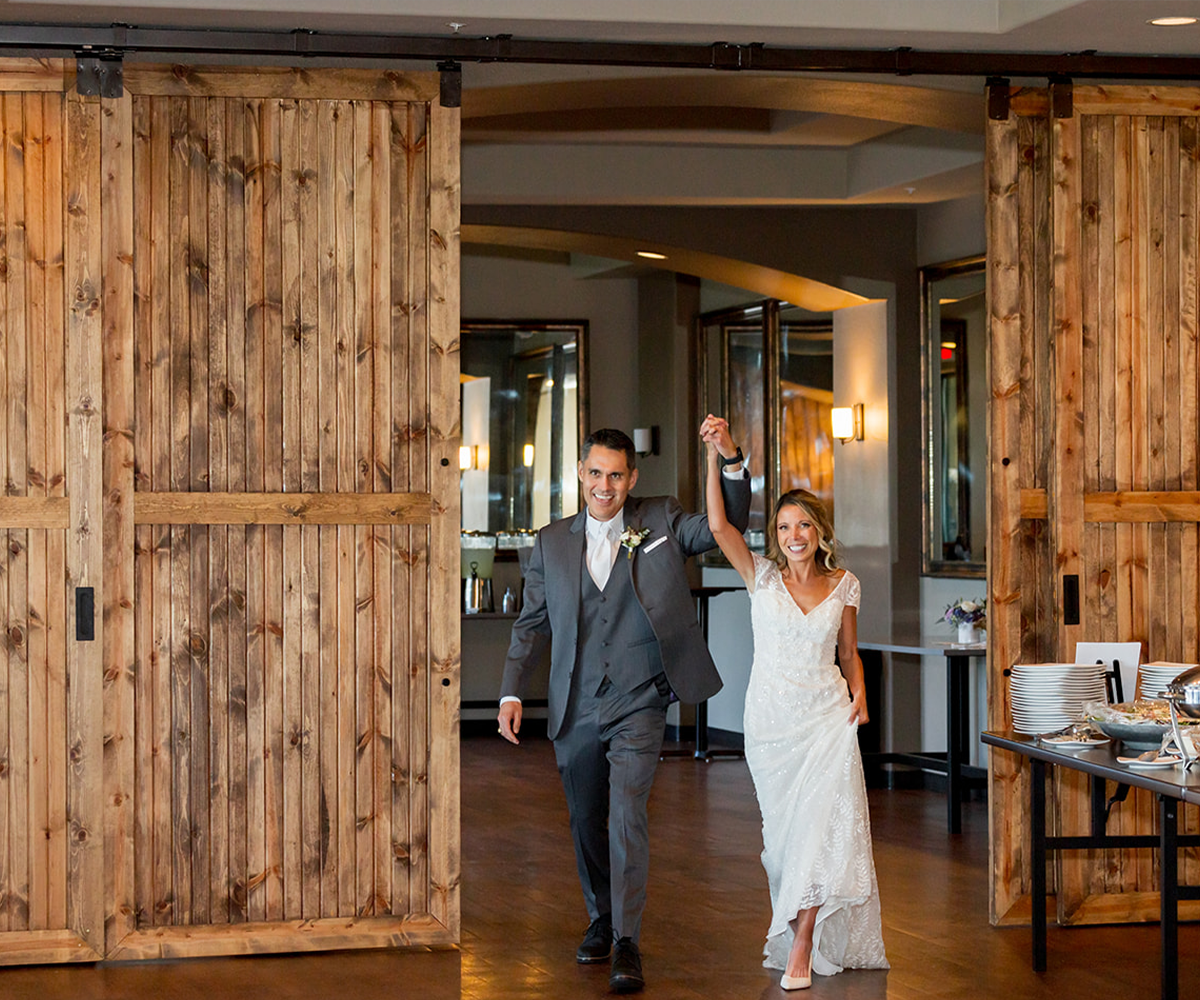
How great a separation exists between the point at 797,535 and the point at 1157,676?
1.25 meters

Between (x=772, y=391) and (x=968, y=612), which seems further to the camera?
(x=772, y=391)

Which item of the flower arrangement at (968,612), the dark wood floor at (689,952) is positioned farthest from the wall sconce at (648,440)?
the dark wood floor at (689,952)

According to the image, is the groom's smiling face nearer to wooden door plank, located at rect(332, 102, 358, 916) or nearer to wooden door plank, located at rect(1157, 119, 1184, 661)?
wooden door plank, located at rect(332, 102, 358, 916)

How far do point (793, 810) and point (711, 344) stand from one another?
261 inches

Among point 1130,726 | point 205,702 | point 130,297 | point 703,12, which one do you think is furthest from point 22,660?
point 1130,726

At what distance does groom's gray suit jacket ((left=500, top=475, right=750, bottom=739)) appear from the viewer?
511 centimetres

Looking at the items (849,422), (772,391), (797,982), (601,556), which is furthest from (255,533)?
(772,391)

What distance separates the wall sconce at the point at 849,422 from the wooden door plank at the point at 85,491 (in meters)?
5.44

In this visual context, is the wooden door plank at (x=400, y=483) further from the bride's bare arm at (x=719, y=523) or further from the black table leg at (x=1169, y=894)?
the black table leg at (x=1169, y=894)

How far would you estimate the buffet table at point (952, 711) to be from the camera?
7828 millimetres

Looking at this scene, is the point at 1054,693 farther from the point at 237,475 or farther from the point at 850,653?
the point at 237,475

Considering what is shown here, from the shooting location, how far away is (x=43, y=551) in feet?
17.4

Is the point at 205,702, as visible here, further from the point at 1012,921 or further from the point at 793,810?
the point at 1012,921

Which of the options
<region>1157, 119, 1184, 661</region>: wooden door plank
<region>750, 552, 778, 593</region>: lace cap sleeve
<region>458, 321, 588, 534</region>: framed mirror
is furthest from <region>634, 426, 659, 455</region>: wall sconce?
<region>750, 552, 778, 593</region>: lace cap sleeve
